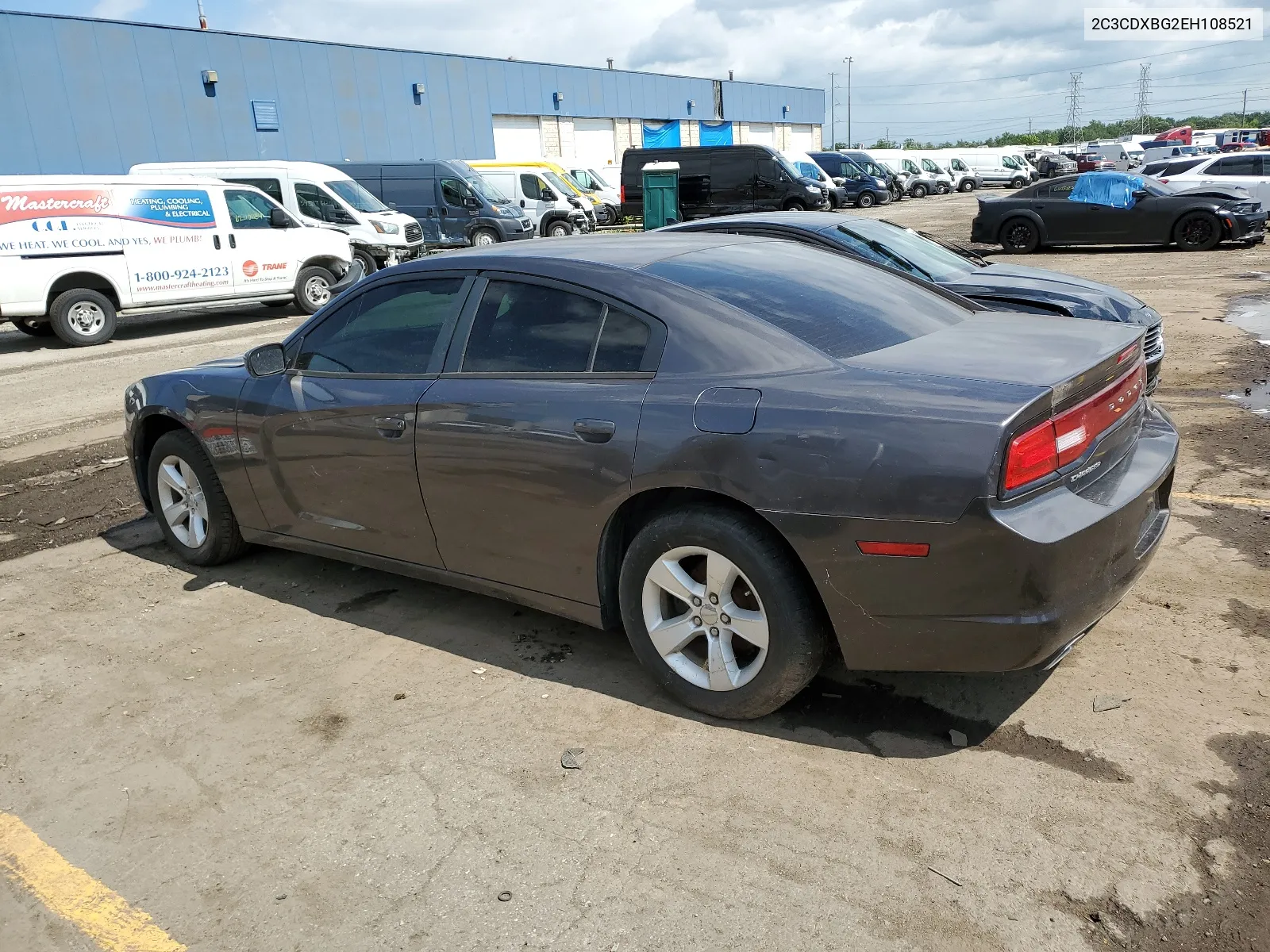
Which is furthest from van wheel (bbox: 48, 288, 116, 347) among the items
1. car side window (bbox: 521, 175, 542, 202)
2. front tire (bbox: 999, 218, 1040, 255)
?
front tire (bbox: 999, 218, 1040, 255)

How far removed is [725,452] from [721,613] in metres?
0.54

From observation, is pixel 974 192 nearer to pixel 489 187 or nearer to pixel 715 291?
pixel 489 187

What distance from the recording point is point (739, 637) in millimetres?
3342

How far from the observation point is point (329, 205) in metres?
18.7

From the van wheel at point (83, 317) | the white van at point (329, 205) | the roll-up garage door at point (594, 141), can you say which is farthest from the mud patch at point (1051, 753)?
the roll-up garage door at point (594, 141)

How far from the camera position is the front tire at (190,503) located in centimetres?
496

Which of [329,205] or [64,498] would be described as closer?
[64,498]

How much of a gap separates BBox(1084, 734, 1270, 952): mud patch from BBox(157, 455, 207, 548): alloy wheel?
4.25 m

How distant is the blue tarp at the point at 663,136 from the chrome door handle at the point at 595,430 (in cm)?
4583

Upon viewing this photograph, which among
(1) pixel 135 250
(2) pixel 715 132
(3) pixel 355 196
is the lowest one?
(1) pixel 135 250

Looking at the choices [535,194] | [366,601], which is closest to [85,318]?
[366,601]

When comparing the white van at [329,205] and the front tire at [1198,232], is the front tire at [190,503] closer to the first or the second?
the white van at [329,205]

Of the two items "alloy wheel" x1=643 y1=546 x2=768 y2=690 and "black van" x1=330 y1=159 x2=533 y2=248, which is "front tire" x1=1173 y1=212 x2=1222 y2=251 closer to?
"black van" x1=330 y1=159 x2=533 y2=248

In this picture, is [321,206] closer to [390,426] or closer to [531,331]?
[390,426]
